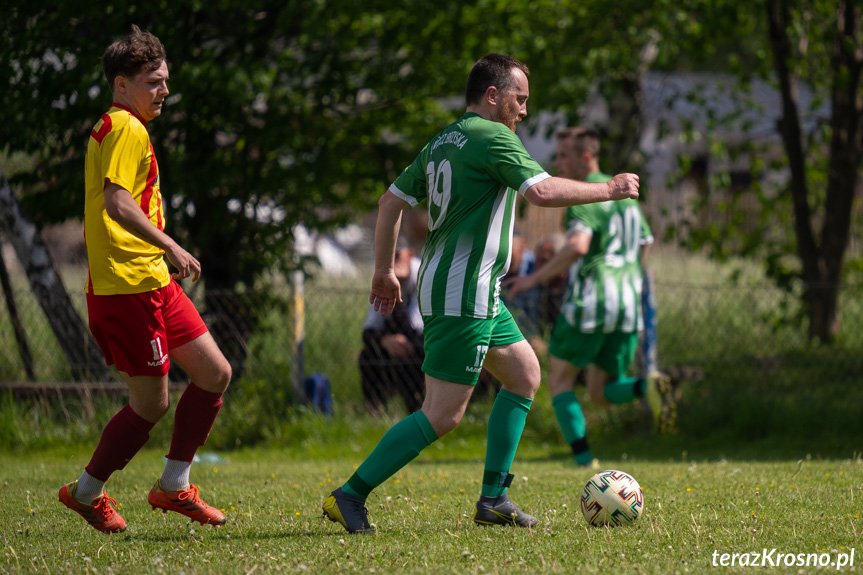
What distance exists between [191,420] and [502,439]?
1431mm

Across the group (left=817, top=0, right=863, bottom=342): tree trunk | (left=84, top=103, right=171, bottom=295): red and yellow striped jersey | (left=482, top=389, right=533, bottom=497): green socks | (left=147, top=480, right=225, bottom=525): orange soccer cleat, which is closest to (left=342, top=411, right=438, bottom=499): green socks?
(left=482, top=389, right=533, bottom=497): green socks

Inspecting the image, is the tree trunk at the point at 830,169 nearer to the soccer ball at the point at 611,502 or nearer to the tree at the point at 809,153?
the tree at the point at 809,153

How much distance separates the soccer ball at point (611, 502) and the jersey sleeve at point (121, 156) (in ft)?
7.87

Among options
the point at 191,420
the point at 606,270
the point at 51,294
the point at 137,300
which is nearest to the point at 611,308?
the point at 606,270

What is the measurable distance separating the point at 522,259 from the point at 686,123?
236 cm

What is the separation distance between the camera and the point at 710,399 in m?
8.12

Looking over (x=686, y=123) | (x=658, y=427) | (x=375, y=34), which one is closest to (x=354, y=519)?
(x=658, y=427)

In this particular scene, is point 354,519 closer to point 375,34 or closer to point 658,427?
point 658,427

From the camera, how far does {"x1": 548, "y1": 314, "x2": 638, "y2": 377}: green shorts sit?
6594 mm

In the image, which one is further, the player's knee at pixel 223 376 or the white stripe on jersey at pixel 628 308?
the white stripe on jersey at pixel 628 308

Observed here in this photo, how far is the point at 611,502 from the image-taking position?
4023 mm

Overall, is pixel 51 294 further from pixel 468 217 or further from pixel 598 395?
pixel 468 217

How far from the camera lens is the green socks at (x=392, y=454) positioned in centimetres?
391

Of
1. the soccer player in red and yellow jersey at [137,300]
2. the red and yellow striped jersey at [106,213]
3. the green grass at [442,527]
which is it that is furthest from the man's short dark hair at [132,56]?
the green grass at [442,527]
